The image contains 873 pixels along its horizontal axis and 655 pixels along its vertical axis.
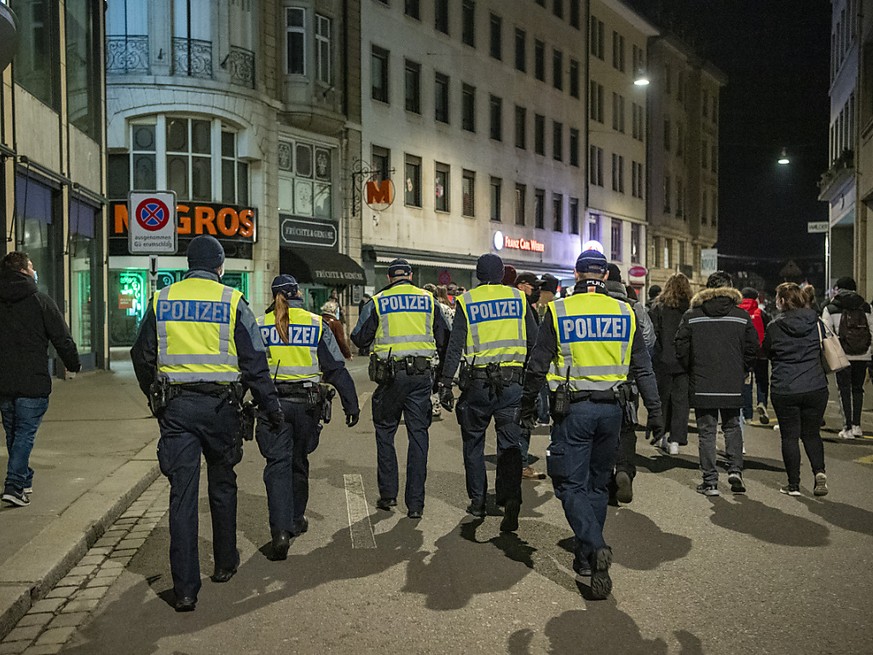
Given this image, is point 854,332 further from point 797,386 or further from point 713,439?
point 713,439

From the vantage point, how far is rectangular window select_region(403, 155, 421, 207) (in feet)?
112

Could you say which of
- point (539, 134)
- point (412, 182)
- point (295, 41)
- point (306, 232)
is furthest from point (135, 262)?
point (539, 134)

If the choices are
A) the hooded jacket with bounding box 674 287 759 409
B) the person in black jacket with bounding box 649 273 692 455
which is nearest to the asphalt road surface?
the hooded jacket with bounding box 674 287 759 409

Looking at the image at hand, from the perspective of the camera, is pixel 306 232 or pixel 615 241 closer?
pixel 306 232

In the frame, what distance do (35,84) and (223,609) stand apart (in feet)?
47.2

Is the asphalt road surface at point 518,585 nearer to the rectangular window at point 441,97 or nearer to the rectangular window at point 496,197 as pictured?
the rectangular window at point 441,97

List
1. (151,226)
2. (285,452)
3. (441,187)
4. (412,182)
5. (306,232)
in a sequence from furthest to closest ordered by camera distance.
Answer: (441,187), (412,182), (306,232), (151,226), (285,452)

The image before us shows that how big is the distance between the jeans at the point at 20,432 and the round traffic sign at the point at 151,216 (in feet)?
20.8

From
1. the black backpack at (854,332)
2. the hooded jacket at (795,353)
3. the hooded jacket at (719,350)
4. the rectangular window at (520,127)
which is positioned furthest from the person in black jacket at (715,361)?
the rectangular window at (520,127)

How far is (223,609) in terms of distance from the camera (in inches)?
202

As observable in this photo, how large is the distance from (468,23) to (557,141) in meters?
8.54

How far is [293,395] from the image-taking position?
6.48 meters

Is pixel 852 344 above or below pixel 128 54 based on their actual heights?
below

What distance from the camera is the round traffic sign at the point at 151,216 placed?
1356cm
